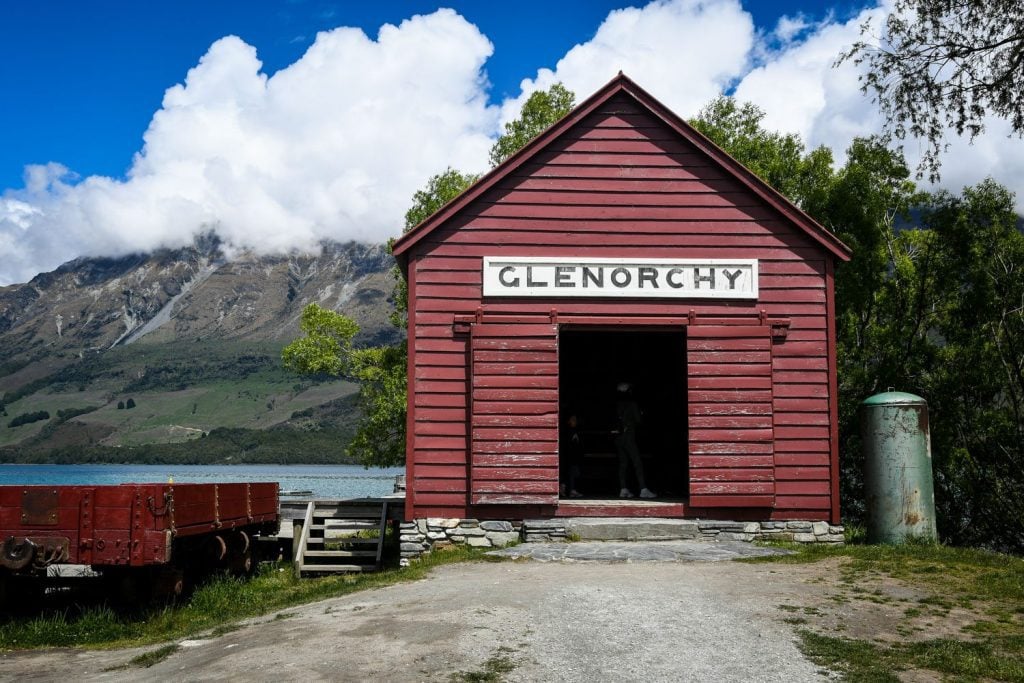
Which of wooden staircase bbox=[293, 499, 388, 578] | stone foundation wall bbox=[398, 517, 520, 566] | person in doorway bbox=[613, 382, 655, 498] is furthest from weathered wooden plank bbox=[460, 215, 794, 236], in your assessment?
wooden staircase bbox=[293, 499, 388, 578]

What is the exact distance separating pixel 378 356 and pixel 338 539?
10.7m

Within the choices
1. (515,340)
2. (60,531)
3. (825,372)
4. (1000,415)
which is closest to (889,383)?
(1000,415)

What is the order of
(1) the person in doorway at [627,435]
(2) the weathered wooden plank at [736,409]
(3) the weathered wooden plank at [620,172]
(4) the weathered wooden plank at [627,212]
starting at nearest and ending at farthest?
(2) the weathered wooden plank at [736,409] → (4) the weathered wooden plank at [627,212] → (3) the weathered wooden plank at [620,172] → (1) the person in doorway at [627,435]

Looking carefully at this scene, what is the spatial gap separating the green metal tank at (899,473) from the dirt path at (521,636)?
9.21 ft

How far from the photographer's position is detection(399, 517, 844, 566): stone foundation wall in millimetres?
14711

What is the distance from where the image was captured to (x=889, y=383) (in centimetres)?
Result: 2373

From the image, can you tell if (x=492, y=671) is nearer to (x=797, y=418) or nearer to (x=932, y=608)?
(x=932, y=608)

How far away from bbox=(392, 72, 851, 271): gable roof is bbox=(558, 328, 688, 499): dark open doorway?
4533 millimetres

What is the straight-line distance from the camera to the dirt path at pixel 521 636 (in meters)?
8.07

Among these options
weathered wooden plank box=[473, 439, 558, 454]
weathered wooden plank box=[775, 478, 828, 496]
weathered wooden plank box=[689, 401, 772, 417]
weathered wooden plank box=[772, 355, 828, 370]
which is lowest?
weathered wooden plank box=[775, 478, 828, 496]

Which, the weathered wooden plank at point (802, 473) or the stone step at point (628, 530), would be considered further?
the weathered wooden plank at point (802, 473)

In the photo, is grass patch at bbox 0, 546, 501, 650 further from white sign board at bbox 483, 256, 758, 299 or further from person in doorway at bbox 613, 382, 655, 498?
white sign board at bbox 483, 256, 758, 299

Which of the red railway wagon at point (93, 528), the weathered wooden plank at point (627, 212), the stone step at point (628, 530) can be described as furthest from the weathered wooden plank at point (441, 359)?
the red railway wagon at point (93, 528)

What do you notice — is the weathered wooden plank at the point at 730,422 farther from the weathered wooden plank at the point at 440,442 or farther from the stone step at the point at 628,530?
the weathered wooden plank at the point at 440,442
